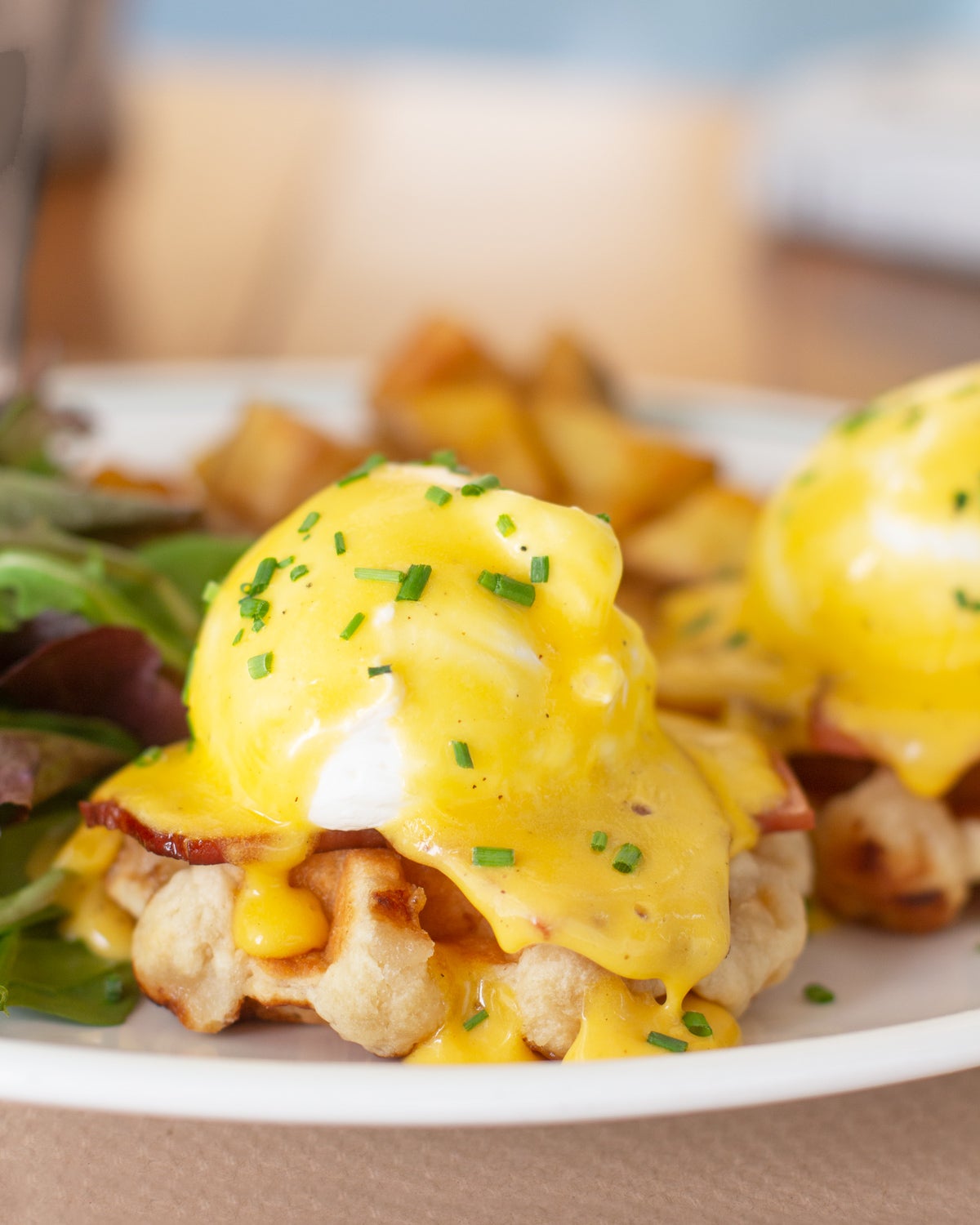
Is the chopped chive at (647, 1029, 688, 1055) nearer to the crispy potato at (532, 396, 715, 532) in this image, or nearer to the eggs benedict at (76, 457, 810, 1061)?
the eggs benedict at (76, 457, 810, 1061)

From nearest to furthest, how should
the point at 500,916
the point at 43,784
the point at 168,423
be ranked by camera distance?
the point at 500,916 < the point at 43,784 < the point at 168,423

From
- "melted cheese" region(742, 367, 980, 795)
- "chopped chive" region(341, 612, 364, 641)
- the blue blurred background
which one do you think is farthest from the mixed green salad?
the blue blurred background

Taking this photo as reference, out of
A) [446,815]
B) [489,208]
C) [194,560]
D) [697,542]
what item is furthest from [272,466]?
[489,208]

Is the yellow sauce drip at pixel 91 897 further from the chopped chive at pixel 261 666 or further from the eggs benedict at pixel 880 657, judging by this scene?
the eggs benedict at pixel 880 657

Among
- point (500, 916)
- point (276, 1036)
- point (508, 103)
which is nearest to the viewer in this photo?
point (500, 916)

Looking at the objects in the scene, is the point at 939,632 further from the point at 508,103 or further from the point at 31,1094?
the point at 508,103

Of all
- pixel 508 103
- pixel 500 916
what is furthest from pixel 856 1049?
pixel 508 103
